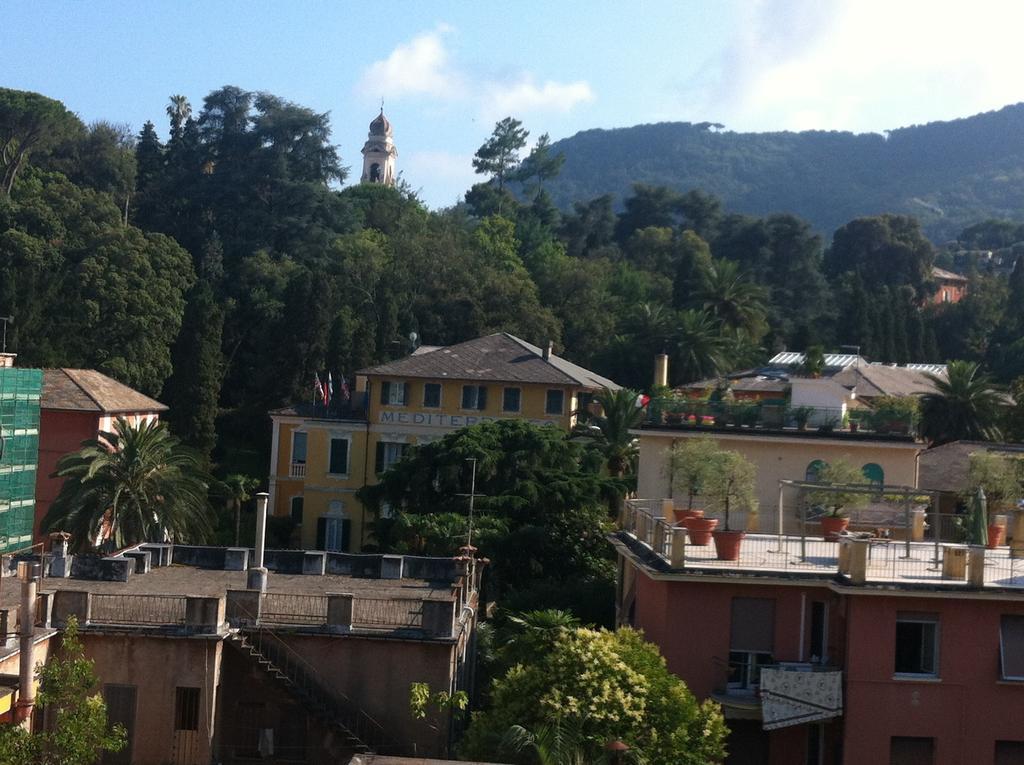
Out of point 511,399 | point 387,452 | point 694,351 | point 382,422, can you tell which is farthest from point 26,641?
point 694,351

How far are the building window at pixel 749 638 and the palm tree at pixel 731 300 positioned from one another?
211ft

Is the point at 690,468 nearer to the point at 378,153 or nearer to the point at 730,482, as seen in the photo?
the point at 730,482

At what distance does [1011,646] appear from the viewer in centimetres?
2300

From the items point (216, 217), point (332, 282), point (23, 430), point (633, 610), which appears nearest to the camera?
point (633, 610)

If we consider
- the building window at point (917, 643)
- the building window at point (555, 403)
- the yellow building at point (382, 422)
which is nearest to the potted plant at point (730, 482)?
the building window at point (917, 643)

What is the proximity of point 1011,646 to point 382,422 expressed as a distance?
39.7m

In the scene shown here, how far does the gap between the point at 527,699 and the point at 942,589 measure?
6.48m

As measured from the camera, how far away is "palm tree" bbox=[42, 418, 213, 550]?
41.3m

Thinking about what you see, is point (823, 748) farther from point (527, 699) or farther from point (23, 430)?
point (23, 430)

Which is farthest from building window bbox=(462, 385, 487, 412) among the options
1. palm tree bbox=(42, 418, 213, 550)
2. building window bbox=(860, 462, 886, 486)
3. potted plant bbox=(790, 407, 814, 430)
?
building window bbox=(860, 462, 886, 486)

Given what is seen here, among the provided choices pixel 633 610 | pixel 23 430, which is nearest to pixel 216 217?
pixel 23 430

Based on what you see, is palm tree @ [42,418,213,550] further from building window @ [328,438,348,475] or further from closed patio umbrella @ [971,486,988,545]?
closed patio umbrella @ [971,486,988,545]

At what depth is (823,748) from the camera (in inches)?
925

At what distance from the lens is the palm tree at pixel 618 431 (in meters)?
54.4
